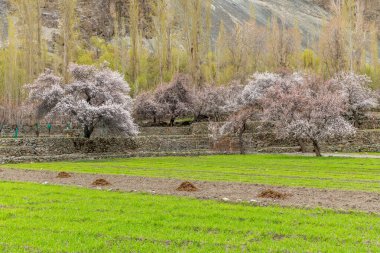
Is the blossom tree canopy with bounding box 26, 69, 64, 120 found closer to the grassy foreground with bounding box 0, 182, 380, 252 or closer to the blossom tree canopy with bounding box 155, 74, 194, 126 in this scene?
the blossom tree canopy with bounding box 155, 74, 194, 126

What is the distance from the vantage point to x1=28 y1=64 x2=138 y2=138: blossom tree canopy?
39.8 m

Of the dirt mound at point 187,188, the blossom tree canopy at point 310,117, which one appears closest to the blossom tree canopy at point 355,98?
the blossom tree canopy at point 310,117

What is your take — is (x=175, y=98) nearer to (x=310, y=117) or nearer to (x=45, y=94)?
(x=45, y=94)

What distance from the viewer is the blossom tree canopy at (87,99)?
1566 inches

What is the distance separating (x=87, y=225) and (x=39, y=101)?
109 ft

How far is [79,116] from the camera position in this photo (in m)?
39.6

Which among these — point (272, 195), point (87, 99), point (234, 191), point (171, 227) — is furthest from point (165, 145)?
point (171, 227)

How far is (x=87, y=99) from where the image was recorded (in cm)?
4294

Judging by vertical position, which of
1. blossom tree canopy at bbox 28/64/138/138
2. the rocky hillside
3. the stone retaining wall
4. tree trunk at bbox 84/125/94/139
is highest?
the rocky hillside

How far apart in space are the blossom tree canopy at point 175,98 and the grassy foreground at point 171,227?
40.8m

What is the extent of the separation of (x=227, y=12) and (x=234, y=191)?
411ft

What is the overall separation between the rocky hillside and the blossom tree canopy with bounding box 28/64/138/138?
61.2 m

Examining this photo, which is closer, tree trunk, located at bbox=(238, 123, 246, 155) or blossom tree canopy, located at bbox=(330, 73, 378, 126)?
tree trunk, located at bbox=(238, 123, 246, 155)

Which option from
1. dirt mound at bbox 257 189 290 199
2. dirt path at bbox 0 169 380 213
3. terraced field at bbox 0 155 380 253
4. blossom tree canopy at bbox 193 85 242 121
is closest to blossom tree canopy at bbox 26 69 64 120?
dirt path at bbox 0 169 380 213
